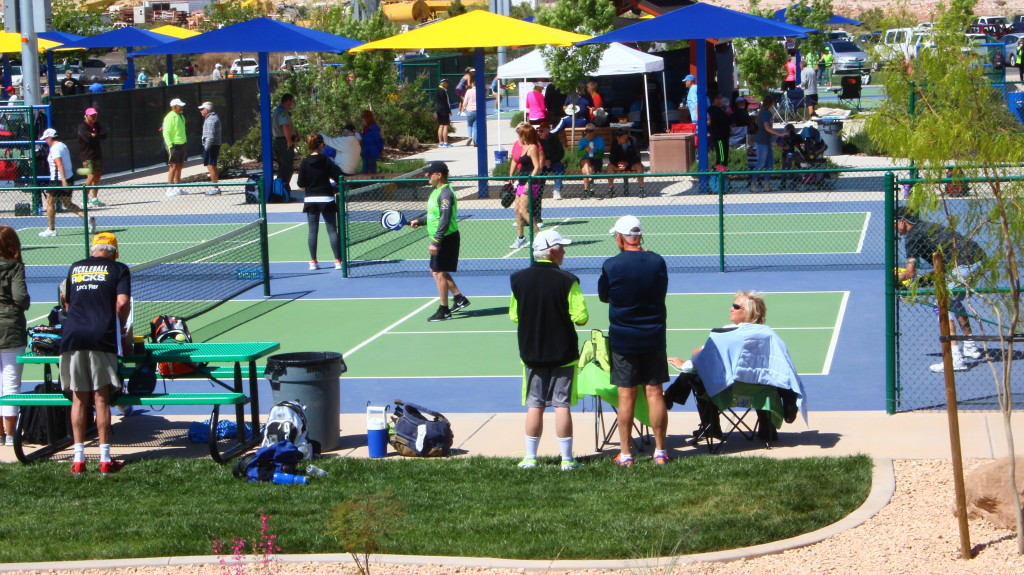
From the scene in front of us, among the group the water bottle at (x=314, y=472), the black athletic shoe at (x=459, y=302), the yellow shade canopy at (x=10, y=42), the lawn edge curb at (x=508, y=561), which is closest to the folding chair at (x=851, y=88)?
the yellow shade canopy at (x=10, y=42)

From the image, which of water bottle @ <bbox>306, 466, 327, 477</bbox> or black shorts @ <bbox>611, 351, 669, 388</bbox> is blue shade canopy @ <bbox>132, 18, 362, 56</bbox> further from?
black shorts @ <bbox>611, 351, 669, 388</bbox>

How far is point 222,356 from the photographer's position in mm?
9977

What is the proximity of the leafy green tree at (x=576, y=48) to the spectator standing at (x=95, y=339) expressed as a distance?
2191 cm

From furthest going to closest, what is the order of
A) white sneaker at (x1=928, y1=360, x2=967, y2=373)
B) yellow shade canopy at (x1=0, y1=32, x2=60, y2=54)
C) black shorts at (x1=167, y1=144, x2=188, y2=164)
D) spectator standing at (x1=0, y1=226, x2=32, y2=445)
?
yellow shade canopy at (x1=0, y1=32, x2=60, y2=54), black shorts at (x1=167, y1=144, x2=188, y2=164), white sneaker at (x1=928, y1=360, x2=967, y2=373), spectator standing at (x1=0, y1=226, x2=32, y2=445)

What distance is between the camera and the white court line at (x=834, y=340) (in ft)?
42.1

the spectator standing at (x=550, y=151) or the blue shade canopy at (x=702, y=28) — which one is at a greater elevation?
the blue shade canopy at (x=702, y=28)

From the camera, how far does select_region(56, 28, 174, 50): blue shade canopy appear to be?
36.8 meters

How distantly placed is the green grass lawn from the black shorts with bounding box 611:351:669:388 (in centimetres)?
61

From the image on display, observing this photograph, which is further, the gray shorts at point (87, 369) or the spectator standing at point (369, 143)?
the spectator standing at point (369, 143)

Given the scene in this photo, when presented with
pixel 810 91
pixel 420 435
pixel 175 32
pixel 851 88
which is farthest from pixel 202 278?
pixel 175 32

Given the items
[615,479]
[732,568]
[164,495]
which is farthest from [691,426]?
[164,495]

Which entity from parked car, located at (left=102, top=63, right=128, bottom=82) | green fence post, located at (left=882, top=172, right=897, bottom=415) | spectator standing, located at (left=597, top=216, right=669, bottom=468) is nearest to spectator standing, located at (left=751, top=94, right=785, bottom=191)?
green fence post, located at (left=882, top=172, right=897, bottom=415)

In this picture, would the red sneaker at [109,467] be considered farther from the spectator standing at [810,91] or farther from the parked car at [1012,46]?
the parked car at [1012,46]

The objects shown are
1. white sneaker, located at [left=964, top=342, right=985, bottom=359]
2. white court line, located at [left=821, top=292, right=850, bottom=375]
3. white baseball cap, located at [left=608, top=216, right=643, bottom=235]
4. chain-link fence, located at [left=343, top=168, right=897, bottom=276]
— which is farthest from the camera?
chain-link fence, located at [left=343, top=168, right=897, bottom=276]
